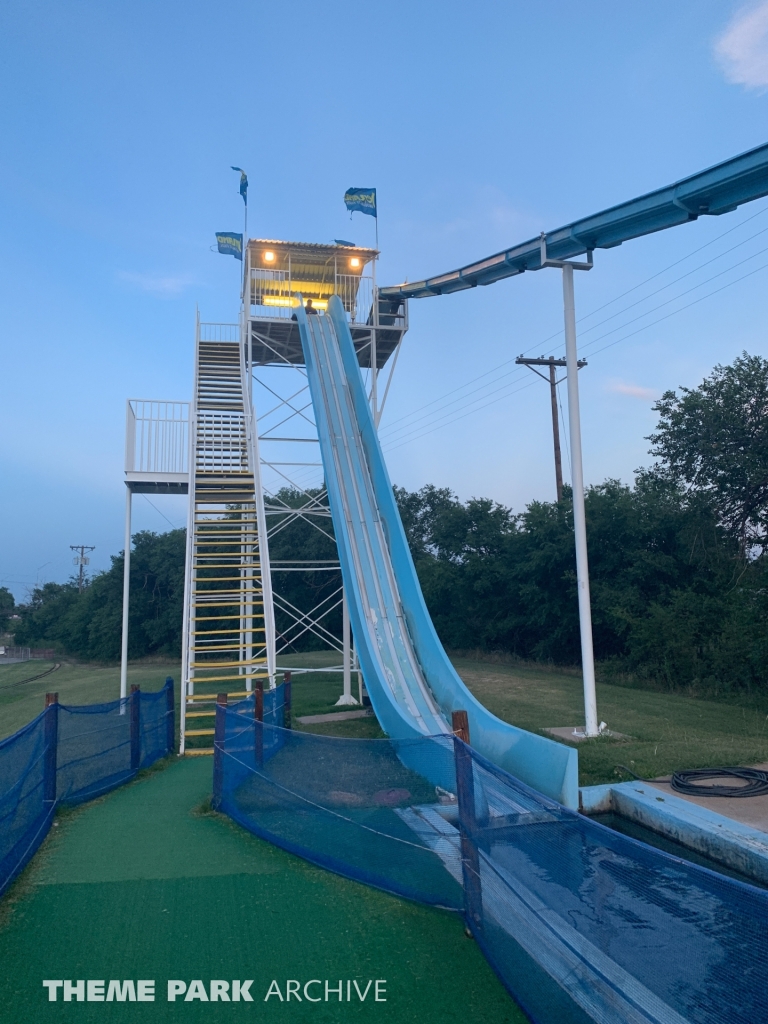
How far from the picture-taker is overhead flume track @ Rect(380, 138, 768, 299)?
7629 millimetres

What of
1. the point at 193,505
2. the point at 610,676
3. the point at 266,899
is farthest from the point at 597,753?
the point at 610,676

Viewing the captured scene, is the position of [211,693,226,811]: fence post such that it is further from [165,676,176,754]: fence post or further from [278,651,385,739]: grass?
[278,651,385,739]: grass

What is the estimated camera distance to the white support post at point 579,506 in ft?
27.9

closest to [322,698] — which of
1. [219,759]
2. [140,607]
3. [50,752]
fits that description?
[219,759]

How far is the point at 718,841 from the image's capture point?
16.9 feet

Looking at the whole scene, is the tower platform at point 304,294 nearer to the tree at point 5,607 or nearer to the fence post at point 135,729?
the fence post at point 135,729

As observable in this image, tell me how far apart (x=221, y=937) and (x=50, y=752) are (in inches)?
114

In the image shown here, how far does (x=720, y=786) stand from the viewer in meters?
6.23

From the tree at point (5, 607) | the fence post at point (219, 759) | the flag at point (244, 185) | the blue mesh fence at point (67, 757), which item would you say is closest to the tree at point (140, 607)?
the flag at point (244, 185)

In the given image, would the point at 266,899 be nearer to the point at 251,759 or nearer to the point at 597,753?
the point at 251,759

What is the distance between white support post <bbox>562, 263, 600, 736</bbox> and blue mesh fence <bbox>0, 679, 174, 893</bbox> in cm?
507

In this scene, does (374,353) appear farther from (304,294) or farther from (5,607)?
(5,607)

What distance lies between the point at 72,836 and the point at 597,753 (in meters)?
5.06

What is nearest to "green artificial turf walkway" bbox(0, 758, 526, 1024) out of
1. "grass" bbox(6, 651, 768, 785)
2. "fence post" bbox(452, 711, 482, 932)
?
"fence post" bbox(452, 711, 482, 932)
